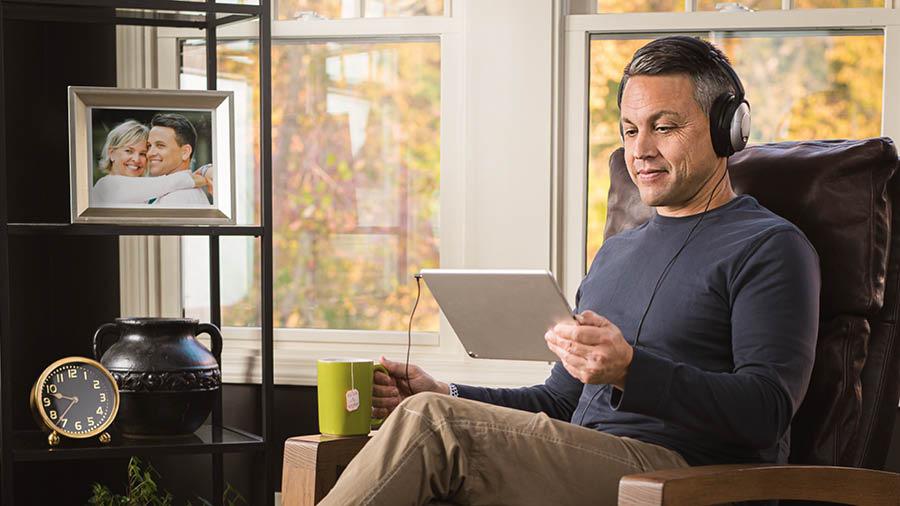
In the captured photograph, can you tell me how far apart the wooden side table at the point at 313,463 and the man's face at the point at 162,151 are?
33.7 inches

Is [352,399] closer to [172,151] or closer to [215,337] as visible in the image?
[215,337]

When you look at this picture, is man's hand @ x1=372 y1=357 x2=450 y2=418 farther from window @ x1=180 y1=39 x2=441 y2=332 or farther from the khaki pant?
window @ x1=180 y1=39 x2=441 y2=332

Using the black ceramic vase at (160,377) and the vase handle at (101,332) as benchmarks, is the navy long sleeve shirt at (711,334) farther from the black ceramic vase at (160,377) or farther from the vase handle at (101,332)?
the vase handle at (101,332)

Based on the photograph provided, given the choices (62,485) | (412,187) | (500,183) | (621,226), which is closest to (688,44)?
(621,226)

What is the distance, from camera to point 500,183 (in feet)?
8.03

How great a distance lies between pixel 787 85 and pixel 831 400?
98 centimetres

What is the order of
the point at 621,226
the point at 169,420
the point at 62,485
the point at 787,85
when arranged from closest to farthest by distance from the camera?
the point at 621,226 → the point at 169,420 → the point at 787,85 → the point at 62,485

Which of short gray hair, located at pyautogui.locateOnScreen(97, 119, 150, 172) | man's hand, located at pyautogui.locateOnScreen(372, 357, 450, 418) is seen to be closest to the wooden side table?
man's hand, located at pyautogui.locateOnScreen(372, 357, 450, 418)

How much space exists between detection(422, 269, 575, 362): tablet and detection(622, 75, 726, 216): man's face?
405 millimetres

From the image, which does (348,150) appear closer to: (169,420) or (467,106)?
(467,106)

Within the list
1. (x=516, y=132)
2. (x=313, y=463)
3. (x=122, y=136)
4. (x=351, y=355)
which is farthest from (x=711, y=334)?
(x=122, y=136)

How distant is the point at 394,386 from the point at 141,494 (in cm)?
99

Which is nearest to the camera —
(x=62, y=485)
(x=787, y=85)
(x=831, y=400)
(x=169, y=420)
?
(x=831, y=400)

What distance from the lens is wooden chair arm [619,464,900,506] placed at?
4.12ft
